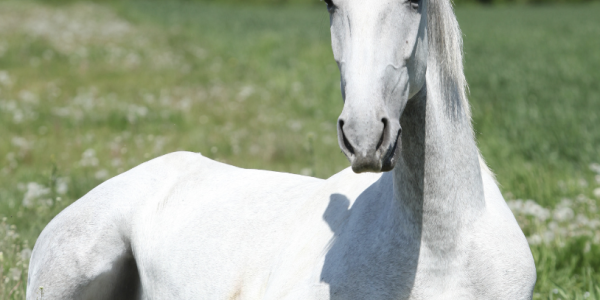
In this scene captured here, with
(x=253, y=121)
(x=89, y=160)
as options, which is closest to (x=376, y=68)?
(x=89, y=160)

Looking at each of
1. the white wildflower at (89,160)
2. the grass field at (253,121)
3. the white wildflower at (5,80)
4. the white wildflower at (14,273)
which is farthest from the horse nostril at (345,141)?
the white wildflower at (5,80)

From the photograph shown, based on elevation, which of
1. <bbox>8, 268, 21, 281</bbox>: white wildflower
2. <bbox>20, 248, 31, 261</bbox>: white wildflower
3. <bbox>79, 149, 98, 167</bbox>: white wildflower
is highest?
<bbox>8, 268, 21, 281</bbox>: white wildflower

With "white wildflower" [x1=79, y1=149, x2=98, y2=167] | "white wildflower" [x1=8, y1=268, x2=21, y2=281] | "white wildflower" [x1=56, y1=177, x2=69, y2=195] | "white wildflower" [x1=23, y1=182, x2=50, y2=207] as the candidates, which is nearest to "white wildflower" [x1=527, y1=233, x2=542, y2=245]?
"white wildflower" [x1=8, y1=268, x2=21, y2=281]

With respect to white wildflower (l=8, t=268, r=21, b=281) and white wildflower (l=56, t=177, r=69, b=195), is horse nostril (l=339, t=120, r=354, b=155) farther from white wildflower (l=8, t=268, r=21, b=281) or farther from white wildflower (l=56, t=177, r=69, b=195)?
white wildflower (l=56, t=177, r=69, b=195)

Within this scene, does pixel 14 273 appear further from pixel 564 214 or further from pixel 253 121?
pixel 253 121

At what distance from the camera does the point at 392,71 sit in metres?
1.60

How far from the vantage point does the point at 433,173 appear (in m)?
1.93

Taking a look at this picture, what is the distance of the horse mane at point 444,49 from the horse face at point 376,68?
0.50ft

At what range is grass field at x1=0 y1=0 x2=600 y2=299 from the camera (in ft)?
13.8

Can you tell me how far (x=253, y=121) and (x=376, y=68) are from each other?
22.6 ft

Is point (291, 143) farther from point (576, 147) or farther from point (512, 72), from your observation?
point (512, 72)

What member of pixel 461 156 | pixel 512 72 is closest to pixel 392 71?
pixel 461 156

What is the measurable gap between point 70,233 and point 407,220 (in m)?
1.92

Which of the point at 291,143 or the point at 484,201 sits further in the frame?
the point at 291,143
